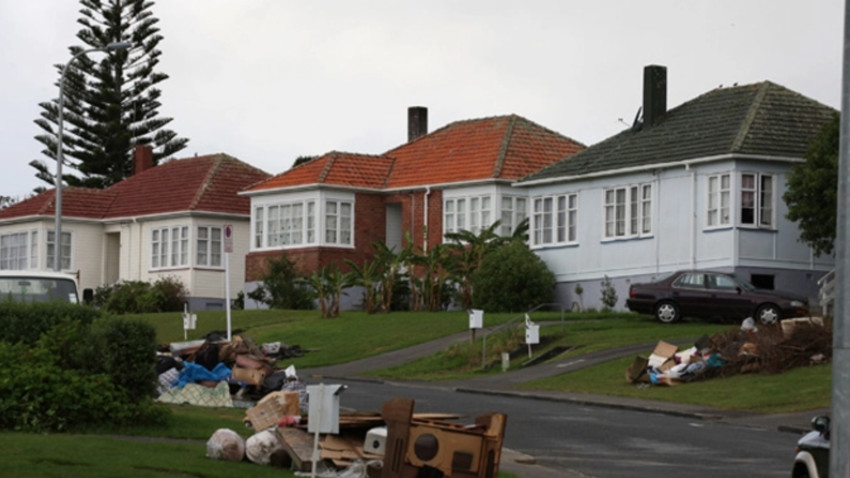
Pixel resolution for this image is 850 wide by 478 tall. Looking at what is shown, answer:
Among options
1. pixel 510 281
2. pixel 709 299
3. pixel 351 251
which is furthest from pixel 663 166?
pixel 351 251

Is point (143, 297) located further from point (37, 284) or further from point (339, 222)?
point (37, 284)

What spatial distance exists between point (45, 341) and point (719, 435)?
375 inches

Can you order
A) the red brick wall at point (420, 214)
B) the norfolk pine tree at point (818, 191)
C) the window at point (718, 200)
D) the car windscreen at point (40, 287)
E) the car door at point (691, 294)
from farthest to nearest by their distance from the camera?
the red brick wall at point (420, 214), the window at point (718, 200), the car door at point (691, 294), the norfolk pine tree at point (818, 191), the car windscreen at point (40, 287)

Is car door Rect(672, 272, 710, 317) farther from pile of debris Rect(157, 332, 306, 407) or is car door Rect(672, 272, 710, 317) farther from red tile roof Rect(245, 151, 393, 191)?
red tile roof Rect(245, 151, 393, 191)

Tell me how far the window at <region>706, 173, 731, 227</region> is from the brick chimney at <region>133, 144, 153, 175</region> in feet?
119

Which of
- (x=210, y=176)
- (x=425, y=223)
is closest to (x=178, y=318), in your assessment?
(x=425, y=223)

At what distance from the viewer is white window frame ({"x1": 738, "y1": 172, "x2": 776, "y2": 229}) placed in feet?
159

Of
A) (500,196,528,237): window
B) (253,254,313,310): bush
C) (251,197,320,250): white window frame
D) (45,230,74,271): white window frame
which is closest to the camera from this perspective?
(500,196,528,237): window

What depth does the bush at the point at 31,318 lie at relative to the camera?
2488 centimetres

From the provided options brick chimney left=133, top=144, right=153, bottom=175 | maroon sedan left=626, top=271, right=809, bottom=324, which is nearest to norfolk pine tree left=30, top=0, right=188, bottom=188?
brick chimney left=133, top=144, right=153, bottom=175

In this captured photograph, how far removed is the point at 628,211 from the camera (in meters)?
52.2

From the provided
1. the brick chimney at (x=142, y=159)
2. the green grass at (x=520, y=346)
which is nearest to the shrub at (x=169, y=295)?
the brick chimney at (x=142, y=159)

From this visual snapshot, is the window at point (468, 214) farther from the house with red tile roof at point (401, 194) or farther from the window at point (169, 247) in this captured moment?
the window at point (169, 247)

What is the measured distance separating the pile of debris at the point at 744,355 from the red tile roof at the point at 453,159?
76.7 ft
